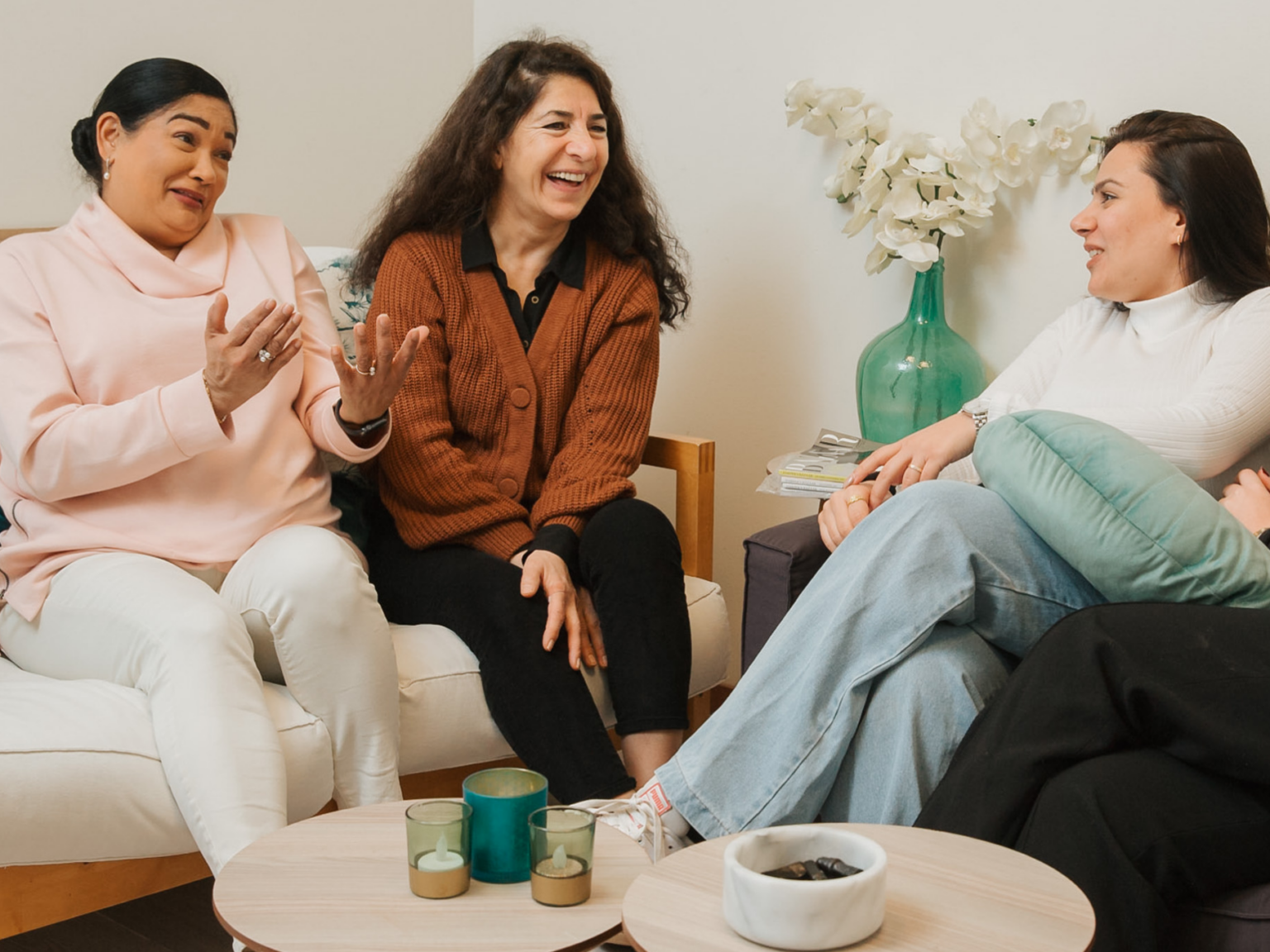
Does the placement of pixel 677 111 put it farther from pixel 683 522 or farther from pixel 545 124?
pixel 683 522

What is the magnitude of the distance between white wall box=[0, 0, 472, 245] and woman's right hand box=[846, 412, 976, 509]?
1536 millimetres

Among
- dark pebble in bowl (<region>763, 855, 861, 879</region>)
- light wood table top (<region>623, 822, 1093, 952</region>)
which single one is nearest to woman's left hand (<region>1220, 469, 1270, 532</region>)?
light wood table top (<region>623, 822, 1093, 952</region>)

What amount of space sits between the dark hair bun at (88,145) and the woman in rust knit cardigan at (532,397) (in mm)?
440

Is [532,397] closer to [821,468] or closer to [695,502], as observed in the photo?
[695,502]

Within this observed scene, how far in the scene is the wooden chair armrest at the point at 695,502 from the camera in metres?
2.07

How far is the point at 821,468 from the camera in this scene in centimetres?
190

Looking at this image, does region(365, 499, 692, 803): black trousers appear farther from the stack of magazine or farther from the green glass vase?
the green glass vase

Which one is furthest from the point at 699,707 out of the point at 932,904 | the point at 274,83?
the point at 274,83

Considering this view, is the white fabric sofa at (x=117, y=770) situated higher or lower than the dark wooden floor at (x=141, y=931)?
higher

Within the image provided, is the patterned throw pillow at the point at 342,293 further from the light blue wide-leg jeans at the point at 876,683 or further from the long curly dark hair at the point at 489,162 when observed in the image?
the light blue wide-leg jeans at the point at 876,683

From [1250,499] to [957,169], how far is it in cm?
Answer: 82

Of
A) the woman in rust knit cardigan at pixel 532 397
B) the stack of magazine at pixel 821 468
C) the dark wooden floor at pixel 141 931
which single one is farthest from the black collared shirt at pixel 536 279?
the dark wooden floor at pixel 141 931

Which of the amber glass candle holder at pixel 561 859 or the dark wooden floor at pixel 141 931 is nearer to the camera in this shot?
the amber glass candle holder at pixel 561 859

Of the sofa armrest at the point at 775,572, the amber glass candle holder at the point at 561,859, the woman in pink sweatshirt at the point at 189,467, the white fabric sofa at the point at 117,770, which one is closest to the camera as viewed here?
the amber glass candle holder at the point at 561,859
